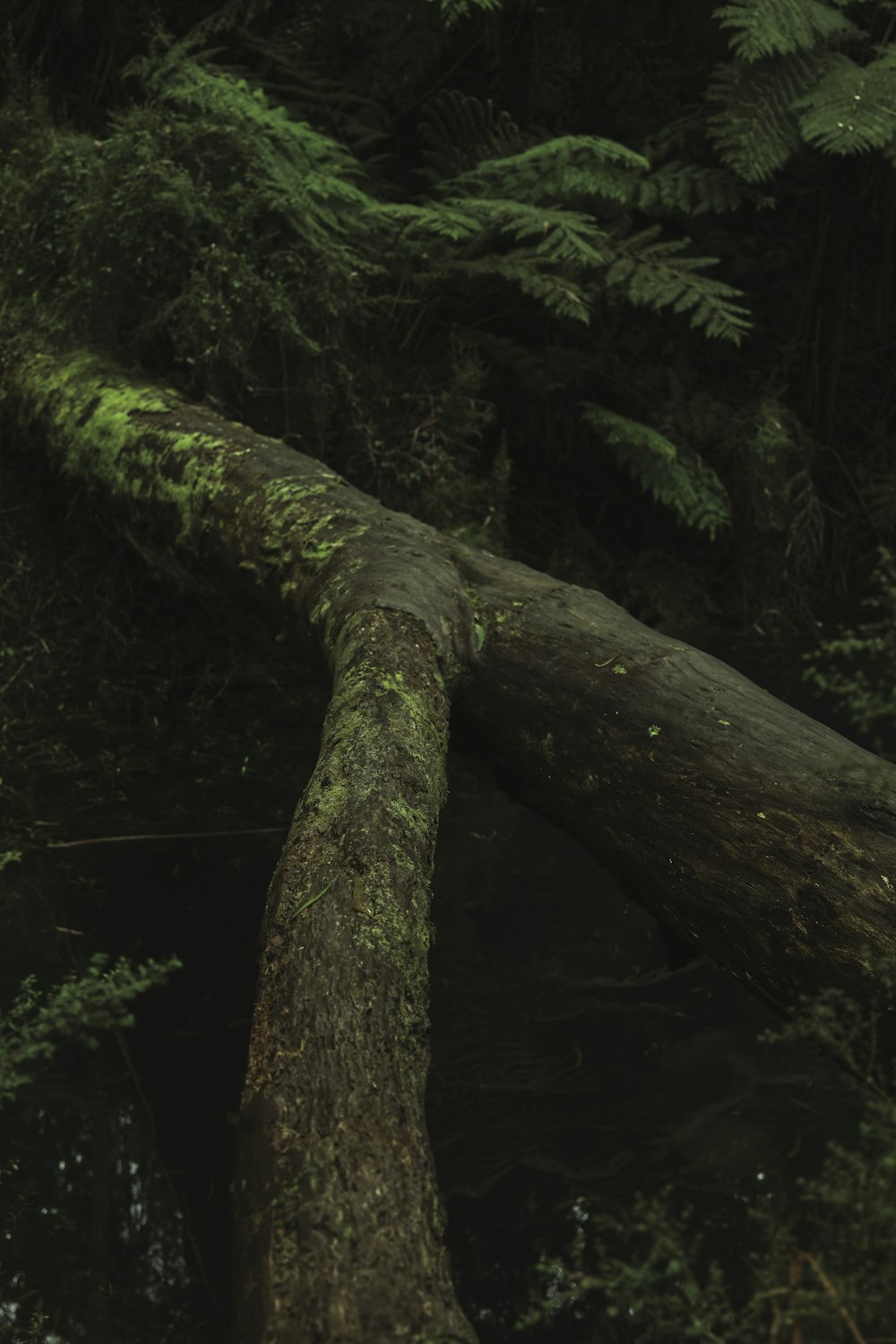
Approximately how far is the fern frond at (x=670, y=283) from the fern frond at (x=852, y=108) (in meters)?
0.70

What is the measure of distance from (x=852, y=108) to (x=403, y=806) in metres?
4.39

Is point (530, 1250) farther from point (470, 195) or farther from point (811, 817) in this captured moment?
point (470, 195)

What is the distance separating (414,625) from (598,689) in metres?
0.50

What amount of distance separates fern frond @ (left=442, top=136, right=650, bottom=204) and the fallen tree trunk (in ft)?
6.83

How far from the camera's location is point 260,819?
426cm

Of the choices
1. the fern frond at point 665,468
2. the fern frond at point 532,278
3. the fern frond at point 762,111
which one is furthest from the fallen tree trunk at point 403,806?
the fern frond at point 762,111

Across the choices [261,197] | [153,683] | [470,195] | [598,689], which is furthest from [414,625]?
[470,195]

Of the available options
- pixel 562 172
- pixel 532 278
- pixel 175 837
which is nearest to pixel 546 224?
pixel 532 278

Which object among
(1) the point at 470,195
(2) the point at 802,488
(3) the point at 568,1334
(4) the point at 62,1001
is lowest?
(3) the point at 568,1334

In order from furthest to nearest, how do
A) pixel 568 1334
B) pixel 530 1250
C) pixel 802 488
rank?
1. pixel 802 488
2. pixel 530 1250
3. pixel 568 1334

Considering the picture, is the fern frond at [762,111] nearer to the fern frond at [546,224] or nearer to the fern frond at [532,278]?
the fern frond at [546,224]

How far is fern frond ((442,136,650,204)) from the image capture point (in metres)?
5.43

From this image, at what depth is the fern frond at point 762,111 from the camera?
5.57 metres

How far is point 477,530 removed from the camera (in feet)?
17.9
